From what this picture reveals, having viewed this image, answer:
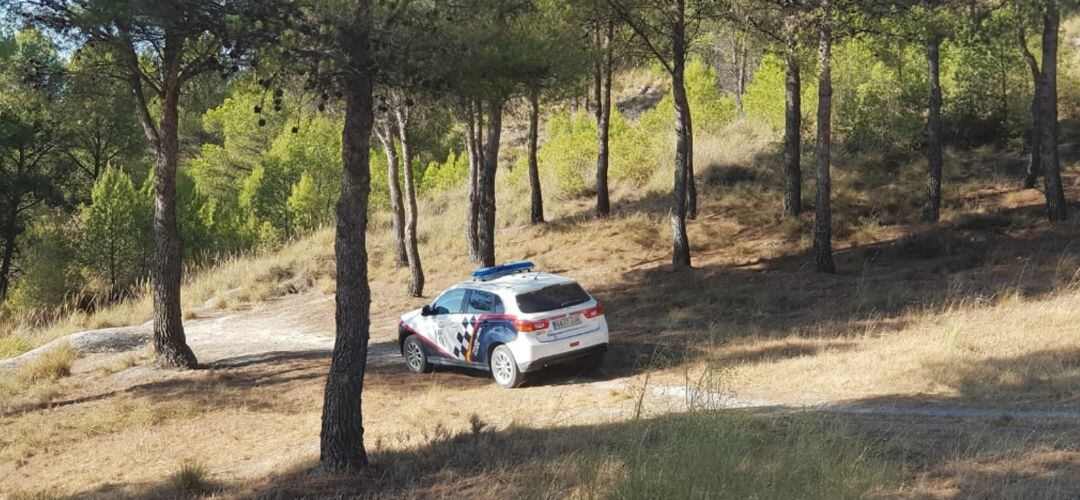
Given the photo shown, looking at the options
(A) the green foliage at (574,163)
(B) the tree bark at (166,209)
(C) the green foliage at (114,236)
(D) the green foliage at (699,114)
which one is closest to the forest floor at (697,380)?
(B) the tree bark at (166,209)

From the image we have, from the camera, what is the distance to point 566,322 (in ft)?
39.2

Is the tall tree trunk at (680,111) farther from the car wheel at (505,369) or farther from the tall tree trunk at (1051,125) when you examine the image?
the car wheel at (505,369)

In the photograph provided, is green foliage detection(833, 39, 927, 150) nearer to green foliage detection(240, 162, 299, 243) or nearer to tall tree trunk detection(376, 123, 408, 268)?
tall tree trunk detection(376, 123, 408, 268)

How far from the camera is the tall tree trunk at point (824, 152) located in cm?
1628

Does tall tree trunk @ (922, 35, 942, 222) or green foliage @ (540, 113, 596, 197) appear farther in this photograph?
green foliage @ (540, 113, 596, 197)

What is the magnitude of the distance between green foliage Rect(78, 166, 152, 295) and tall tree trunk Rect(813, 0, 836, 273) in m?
25.2

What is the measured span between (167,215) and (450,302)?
519 centimetres

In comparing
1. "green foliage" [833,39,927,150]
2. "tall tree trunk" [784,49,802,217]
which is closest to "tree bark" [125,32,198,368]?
"tall tree trunk" [784,49,802,217]

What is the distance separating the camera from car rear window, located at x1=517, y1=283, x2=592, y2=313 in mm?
11898

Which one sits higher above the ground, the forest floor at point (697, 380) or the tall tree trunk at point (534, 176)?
the tall tree trunk at point (534, 176)

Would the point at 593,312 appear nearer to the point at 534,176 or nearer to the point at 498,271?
the point at 498,271

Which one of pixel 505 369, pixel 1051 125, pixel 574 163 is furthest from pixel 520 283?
pixel 574 163

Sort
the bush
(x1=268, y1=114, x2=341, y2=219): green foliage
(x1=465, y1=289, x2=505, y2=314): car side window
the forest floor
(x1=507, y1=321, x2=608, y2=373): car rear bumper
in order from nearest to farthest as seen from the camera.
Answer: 1. the forest floor
2. (x1=507, y1=321, x2=608, y2=373): car rear bumper
3. (x1=465, y1=289, x2=505, y2=314): car side window
4. the bush
5. (x1=268, y1=114, x2=341, y2=219): green foliage

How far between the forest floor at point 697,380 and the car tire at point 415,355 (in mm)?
273
